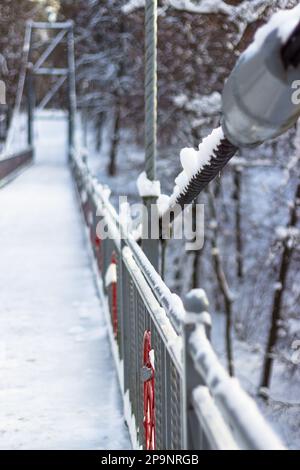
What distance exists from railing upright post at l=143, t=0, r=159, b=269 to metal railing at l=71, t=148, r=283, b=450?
1.19 m

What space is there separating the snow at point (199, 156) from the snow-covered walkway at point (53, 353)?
1781 millimetres

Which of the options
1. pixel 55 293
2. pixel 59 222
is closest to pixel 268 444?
pixel 55 293

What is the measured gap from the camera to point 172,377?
3295 millimetres

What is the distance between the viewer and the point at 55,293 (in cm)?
1009

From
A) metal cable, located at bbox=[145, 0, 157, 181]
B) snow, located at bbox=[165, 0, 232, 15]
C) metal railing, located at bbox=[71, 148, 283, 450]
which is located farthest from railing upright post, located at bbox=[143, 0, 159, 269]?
snow, located at bbox=[165, 0, 232, 15]

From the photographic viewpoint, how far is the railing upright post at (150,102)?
765 centimetres

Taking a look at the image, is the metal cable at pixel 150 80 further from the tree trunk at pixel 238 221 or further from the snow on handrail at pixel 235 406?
the tree trunk at pixel 238 221

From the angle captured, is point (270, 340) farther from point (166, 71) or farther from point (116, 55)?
point (116, 55)

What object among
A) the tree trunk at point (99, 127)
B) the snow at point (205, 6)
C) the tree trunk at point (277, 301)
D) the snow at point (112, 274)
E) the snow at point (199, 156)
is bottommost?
the tree trunk at point (277, 301)

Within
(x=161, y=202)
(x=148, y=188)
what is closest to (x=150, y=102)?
(x=148, y=188)

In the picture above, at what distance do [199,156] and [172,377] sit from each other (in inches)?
49.8

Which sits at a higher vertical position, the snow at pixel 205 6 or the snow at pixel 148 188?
the snow at pixel 205 6

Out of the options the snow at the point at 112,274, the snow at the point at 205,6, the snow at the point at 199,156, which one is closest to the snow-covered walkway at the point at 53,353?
the snow at the point at 112,274

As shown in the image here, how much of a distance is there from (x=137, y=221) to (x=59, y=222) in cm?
946
